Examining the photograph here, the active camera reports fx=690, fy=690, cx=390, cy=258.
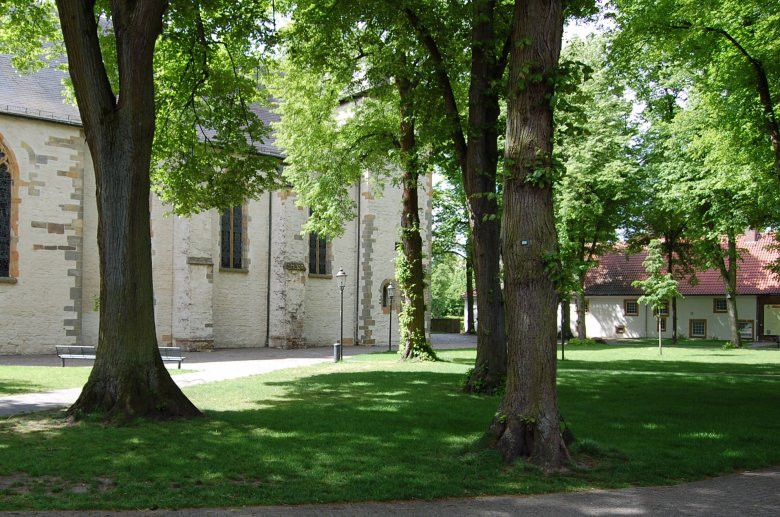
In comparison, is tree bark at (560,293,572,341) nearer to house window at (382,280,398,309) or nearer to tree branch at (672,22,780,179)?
tree branch at (672,22,780,179)

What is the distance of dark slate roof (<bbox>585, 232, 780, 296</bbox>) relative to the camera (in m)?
48.4

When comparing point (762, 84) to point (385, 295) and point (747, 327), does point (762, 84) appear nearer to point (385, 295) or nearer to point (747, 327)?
point (385, 295)

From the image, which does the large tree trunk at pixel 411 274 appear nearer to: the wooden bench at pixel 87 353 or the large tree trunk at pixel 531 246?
the wooden bench at pixel 87 353

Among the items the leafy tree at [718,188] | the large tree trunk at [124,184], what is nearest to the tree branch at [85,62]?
the large tree trunk at [124,184]

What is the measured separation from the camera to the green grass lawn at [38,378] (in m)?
14.5

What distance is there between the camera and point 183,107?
606 inches

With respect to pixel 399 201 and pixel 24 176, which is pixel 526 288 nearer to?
pixel 24 176

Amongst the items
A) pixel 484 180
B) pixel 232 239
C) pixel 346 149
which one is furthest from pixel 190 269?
pixel 484 180

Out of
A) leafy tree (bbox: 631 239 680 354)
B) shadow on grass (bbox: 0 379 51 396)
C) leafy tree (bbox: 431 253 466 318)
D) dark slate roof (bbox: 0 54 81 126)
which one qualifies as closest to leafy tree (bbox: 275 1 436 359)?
dark slate roof (bbox: 0 54 81 126)

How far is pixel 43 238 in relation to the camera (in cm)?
2475

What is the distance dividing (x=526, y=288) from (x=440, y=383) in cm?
811

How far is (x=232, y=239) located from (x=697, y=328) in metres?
37.0

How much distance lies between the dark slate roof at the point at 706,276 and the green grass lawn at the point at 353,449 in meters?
36.9

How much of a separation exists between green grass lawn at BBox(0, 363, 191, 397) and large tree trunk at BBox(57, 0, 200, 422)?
16.2ft
